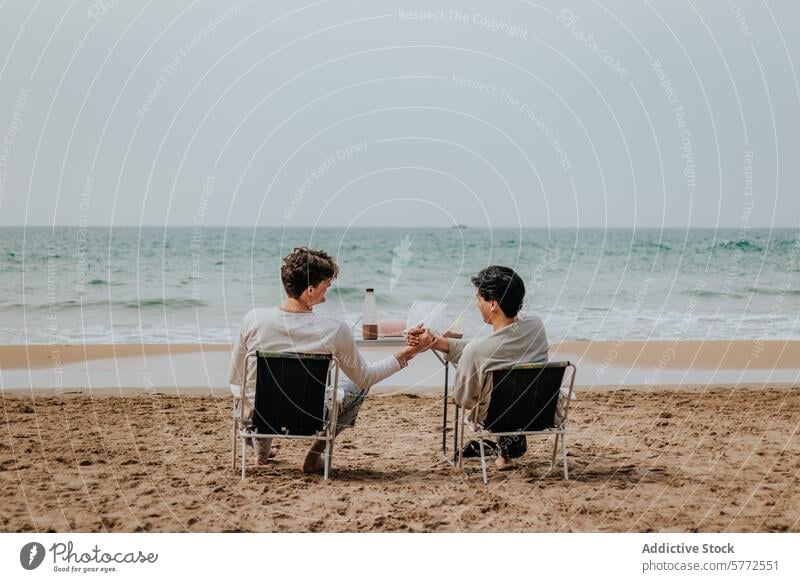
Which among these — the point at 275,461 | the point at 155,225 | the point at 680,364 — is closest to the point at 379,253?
the point at 155,225

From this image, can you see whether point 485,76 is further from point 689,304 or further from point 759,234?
point 759,234

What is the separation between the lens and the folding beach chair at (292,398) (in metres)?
4.67

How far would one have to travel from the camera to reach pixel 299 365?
468cm

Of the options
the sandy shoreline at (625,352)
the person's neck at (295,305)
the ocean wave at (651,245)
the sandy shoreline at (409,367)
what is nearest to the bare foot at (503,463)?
the person's neck at (295,305)

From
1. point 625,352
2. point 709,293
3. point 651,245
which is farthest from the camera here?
point 651,245

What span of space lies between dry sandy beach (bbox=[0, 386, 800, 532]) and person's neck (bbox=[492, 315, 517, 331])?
2.94 feet

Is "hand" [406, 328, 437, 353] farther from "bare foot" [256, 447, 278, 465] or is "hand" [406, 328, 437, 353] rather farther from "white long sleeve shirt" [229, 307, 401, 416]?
"bare foot" [256, 447, 278, 465]

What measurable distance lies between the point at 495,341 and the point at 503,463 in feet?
2.99

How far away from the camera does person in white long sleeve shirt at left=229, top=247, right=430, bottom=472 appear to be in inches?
191

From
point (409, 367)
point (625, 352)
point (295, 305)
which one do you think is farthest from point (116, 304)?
point (295, 305)
